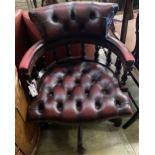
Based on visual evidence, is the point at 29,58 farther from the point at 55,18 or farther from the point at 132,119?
the point at 132,119

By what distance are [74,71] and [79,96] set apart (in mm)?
214

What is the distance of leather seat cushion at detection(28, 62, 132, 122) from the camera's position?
115 centimetres

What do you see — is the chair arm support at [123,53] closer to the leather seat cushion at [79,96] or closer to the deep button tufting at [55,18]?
the leather seat cushion at [79,96]

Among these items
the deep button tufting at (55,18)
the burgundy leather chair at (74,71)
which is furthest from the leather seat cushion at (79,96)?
the deep button tufting at (55,18)

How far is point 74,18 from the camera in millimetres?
1319

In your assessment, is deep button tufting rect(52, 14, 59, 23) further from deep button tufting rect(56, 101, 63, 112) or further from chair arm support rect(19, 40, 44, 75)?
deep button tufting rect(56, 101, 63, 112)

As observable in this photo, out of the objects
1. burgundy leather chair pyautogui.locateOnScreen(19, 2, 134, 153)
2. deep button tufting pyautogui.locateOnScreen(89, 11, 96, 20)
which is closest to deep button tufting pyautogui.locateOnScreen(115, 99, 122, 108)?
burgundy leather chair pyautogui.locateOnScreen(19, 2, 134, 153)

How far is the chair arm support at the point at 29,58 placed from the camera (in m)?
1.14

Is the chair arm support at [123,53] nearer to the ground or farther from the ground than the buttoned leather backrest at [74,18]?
nearer to the ground

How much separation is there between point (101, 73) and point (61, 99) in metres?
0.30

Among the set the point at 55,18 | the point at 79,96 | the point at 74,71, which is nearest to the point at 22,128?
the point at 79,96

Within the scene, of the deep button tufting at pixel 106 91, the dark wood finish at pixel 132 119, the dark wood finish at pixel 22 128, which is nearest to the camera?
the dark wood finish at pixel 22 128
